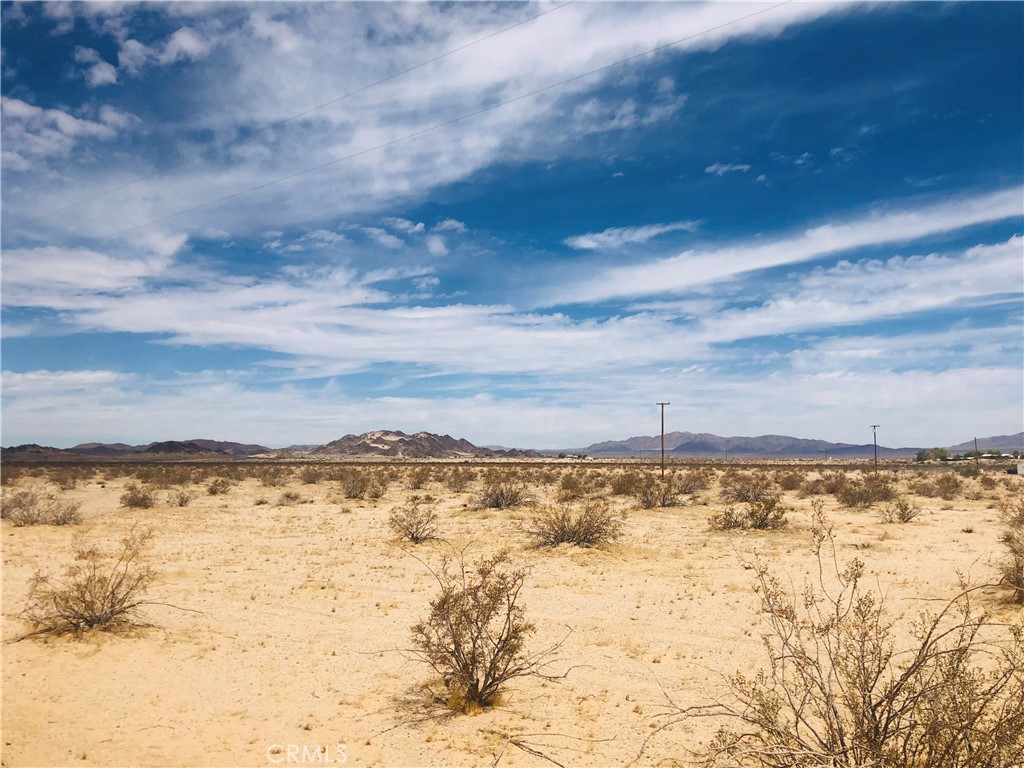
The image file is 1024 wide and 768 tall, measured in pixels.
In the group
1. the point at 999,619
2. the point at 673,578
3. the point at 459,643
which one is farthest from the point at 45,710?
the point at 999,619

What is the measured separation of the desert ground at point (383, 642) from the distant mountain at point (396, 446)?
132364mm

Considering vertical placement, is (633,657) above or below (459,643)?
below

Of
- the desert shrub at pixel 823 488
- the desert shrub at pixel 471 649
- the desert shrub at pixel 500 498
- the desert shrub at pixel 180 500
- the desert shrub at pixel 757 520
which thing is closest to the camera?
the desert shrub at pixel 471 649

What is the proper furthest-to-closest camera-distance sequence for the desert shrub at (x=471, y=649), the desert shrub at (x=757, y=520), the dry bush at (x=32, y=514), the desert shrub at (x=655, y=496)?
the desert shrub at (x=655, y=496) < the dry bush at (x=32, y=514) < the desert shrub at (x=757, y=520) < the desert shrub at (x=471, y=649)

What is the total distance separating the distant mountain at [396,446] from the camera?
512 feet

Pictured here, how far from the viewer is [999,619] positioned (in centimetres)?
996

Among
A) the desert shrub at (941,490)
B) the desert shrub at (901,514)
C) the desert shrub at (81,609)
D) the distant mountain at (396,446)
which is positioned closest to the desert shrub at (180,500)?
the desert shrub at (81,609)

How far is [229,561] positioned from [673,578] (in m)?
10.3

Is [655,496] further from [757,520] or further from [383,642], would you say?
[383,642]

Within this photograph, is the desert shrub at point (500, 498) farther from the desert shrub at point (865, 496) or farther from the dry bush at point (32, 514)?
the dry bush at point (32, 514)

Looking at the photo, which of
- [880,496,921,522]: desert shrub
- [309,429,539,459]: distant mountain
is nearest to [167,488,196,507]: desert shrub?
[880,496,921,522]: desert shrub

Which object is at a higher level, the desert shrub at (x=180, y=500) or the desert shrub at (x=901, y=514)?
the desert shrub at (x=180, y=500)

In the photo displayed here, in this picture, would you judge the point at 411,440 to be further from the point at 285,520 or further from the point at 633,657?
the point at 633,657

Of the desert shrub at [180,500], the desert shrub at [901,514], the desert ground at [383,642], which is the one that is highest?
the desert shrub at [180,500]
